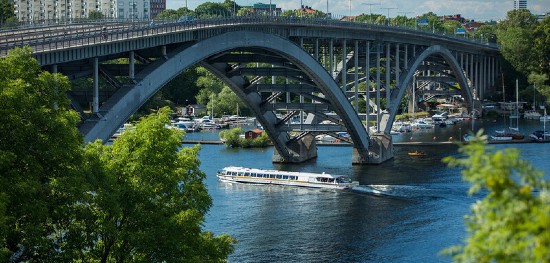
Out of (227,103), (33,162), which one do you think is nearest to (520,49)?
(227,103)

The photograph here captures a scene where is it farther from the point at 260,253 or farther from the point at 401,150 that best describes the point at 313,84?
the point at 260,253

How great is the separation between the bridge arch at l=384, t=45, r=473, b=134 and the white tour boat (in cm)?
1774

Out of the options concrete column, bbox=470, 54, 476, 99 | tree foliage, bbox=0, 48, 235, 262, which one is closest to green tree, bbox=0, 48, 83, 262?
tree foliage, bbox=0, 48, 235, 262

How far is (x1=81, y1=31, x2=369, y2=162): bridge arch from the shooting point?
43.9 m

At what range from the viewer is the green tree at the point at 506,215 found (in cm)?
1120

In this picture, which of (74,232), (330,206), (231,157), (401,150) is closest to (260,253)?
(330,206)

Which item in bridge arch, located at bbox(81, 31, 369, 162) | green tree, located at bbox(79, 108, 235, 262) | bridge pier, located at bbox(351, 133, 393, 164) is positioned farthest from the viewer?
bridge pier, located at bbox(351, 133, 393, 164)

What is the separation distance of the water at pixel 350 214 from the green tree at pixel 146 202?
14022mm

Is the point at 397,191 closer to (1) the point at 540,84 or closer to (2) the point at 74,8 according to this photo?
(1) the point at 540,84

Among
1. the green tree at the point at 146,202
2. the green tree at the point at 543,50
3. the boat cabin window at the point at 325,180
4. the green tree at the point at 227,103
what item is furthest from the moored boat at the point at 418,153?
the green tree at the point at 543,50

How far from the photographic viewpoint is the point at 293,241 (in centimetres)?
4597

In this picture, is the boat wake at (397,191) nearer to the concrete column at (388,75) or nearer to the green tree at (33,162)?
the concrete column at (388,75)

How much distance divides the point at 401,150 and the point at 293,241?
138 feet

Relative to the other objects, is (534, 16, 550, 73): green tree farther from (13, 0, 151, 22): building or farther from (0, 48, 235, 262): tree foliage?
(0, 48, 235, 262): tree foliage
